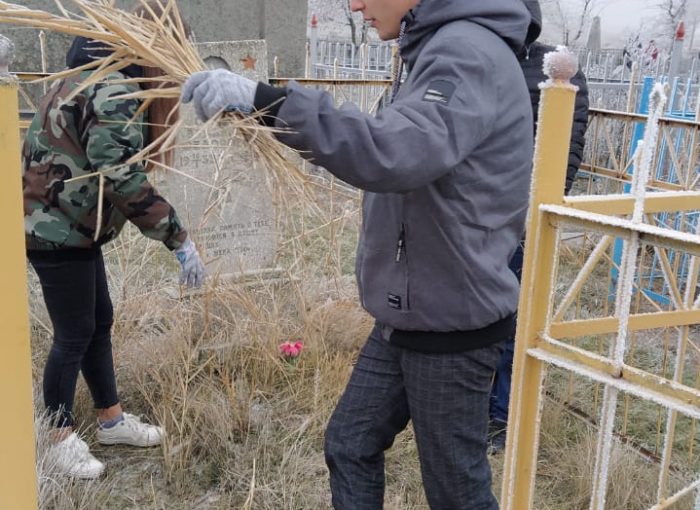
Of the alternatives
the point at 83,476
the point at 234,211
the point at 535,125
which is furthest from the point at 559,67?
the point at 234,211

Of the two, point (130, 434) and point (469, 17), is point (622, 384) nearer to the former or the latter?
point (469, 17)

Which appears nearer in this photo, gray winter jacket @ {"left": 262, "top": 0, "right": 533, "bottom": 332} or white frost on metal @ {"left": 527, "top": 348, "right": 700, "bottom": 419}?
white frost on metal @ {"left": 527, "top": 348, "right": 700, "bottom": 419}

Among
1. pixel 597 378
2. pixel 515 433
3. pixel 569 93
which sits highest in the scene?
pixel 569 93

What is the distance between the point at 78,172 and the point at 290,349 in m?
1.34

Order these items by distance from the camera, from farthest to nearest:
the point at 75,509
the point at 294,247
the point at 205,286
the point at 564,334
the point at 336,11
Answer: the point at 336,11 → the point at 294,247 → the point at 205,286 → the point at 75,509 → the point at 564,334

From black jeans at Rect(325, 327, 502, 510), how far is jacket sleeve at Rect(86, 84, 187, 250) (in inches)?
34.3

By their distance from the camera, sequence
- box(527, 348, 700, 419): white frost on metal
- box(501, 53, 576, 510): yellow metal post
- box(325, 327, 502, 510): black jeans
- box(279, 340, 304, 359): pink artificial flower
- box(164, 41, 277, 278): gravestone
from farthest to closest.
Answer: box(164, 41, 277, 278): gravestone → box(279, 340, 304, 359): pink artificial flower → box(325, 327, 502, 510): black jeans → box(501, 53, 576, 510): yellow metal post → box(527, 348, 700, 419): white frost on metal

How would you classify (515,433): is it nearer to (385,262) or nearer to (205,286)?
(385,262)

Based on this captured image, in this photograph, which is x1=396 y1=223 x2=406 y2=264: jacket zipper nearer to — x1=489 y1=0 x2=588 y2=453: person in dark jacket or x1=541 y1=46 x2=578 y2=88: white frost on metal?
x1=541 y1=46 x2=578 y2=88: white frost on metal

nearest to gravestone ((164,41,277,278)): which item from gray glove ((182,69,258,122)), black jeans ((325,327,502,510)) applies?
black jeans ((325,327,502,510))

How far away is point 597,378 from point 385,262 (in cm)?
65

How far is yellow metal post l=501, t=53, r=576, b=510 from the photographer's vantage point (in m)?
1.24

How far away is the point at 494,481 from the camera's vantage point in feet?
8.93

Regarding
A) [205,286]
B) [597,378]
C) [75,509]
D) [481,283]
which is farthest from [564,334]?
[205,286]
